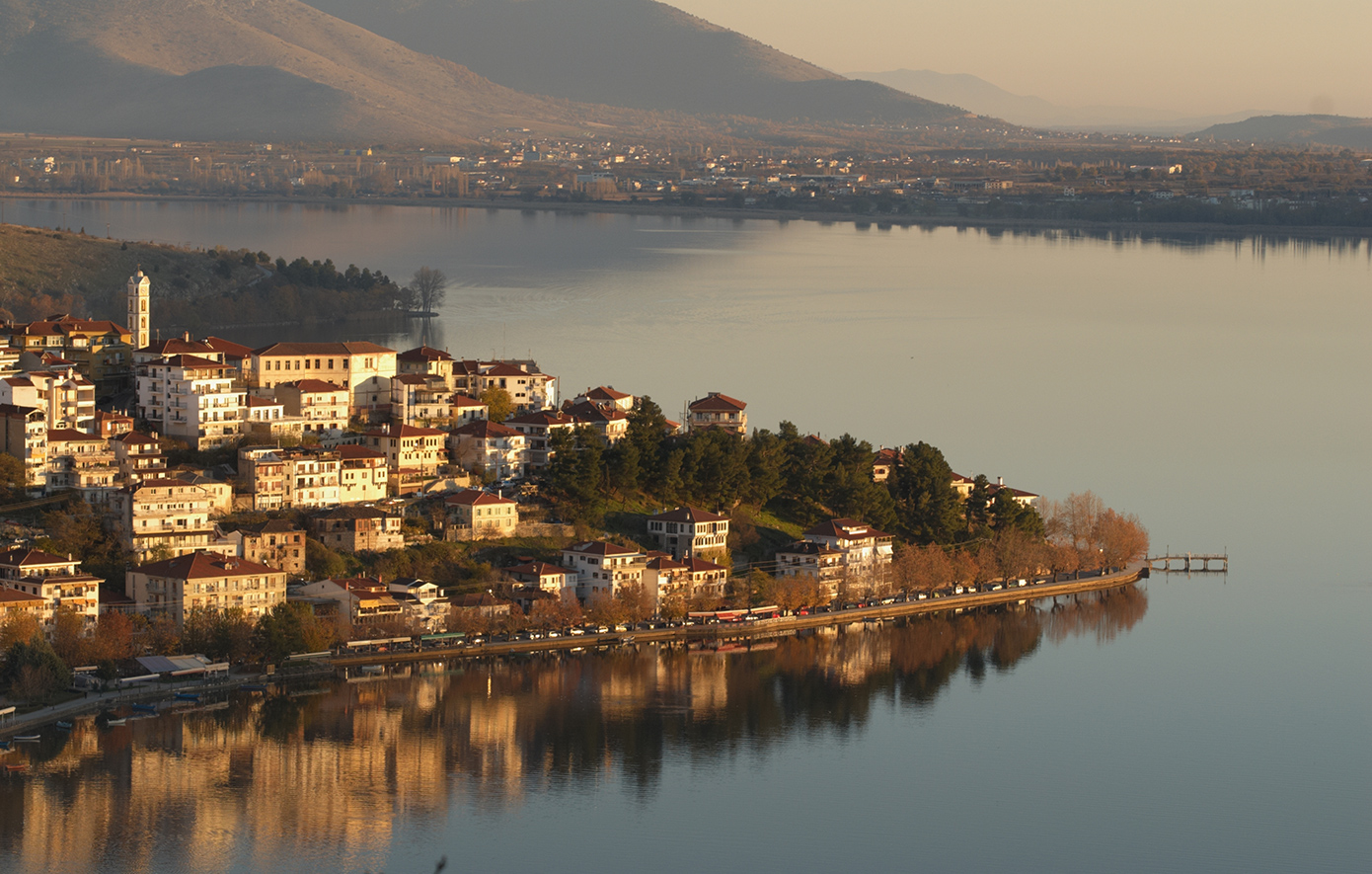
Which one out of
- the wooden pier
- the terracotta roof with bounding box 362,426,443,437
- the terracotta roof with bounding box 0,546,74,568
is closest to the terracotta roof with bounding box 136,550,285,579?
the terracotta roof with bounding box 0,546,74,568

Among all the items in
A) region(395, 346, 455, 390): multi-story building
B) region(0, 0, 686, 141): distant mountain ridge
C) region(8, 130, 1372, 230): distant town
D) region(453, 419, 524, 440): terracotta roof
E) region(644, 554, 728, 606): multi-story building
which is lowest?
region(644, 554, 728, 606): multi-story building

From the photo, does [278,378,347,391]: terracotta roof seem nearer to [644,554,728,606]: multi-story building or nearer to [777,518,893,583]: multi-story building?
[644,554,728,606]: multi-story building

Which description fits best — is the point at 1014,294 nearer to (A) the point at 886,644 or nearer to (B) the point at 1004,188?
(A) the point at 886,644

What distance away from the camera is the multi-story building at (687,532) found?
56.6ft

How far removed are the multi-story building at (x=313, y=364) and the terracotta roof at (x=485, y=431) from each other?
51.6 inches

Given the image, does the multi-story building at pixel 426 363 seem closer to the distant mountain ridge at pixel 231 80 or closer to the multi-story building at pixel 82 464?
the multi-story building at pixel 82 464

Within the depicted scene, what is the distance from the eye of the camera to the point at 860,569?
56.9ft

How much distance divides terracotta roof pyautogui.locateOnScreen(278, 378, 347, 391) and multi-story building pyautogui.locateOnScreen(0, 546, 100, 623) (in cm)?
425

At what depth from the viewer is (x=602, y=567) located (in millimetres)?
16297

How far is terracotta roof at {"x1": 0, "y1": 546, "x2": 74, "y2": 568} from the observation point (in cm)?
1452

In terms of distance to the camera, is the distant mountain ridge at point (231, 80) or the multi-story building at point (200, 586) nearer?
the multi-story building at point (200, 586)

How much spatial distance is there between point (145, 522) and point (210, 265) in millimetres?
19971

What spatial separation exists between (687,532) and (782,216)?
48.1 m

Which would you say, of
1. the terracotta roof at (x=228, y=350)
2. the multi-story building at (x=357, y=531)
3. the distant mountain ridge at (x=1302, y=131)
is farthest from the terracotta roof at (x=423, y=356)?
the distant mountain ridge at (x=1302, y=131)
